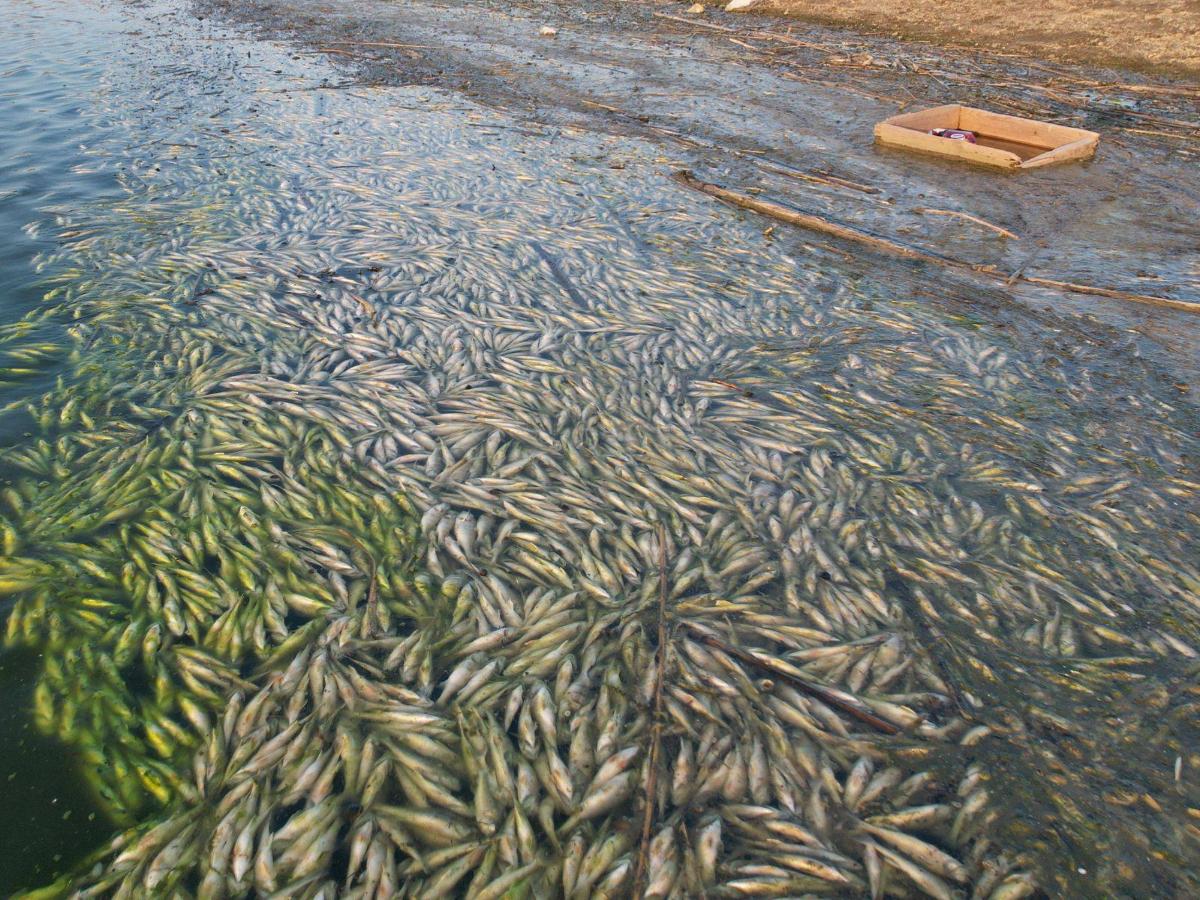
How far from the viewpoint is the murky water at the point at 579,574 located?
341cm

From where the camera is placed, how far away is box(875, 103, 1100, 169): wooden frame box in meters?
12.0

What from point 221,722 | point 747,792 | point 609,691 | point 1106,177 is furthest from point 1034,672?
point 1106,177

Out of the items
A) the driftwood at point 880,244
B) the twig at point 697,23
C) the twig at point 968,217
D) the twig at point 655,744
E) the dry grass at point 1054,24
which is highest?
the dry grass at point 1054,24

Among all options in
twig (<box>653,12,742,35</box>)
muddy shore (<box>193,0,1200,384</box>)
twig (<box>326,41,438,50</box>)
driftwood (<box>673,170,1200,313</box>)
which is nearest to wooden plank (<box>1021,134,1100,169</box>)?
muddy shore (<box>193,0,1200,384</box>)

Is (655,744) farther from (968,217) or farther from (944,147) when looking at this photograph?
(944,147)

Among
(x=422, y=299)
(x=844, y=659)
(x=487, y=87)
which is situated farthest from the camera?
(x=487, y=87)

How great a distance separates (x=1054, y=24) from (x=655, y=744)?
951 inches

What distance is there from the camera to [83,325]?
7.34 m

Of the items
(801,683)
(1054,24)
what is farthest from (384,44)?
(801,683)

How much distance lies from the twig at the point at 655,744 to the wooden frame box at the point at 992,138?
10.8 meters

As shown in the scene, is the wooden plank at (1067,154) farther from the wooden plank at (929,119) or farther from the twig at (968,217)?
the twig at (968,217)

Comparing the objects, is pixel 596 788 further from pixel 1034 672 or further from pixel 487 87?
pixel 487 87

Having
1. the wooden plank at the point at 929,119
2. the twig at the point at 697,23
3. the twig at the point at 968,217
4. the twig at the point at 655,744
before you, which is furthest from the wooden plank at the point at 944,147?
the twig at the point at 697,23

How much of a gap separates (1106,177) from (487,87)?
12.3 meters
